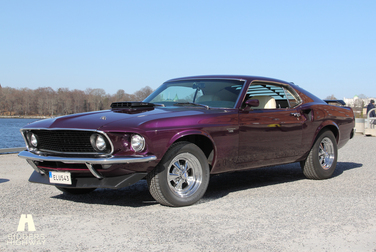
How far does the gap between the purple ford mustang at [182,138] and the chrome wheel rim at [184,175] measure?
0.04 ft

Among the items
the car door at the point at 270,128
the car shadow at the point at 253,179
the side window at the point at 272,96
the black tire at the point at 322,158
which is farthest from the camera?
the black tire at the point at 322,158

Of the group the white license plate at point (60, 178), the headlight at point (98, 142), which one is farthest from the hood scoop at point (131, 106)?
the white license plate at point (60, 178)

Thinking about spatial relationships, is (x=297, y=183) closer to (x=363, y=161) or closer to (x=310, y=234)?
(x=310, y=234)

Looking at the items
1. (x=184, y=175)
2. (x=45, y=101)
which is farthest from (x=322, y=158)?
(x=45, y=101)

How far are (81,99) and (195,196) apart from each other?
136 meters

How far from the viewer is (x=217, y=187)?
619cm

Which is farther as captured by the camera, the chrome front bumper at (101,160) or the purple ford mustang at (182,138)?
the purple ford mustang at (182,138)

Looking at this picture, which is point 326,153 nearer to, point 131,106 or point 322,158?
point 322,158

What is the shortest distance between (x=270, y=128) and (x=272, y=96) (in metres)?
0.79

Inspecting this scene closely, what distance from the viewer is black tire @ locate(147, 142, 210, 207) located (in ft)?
15.0
